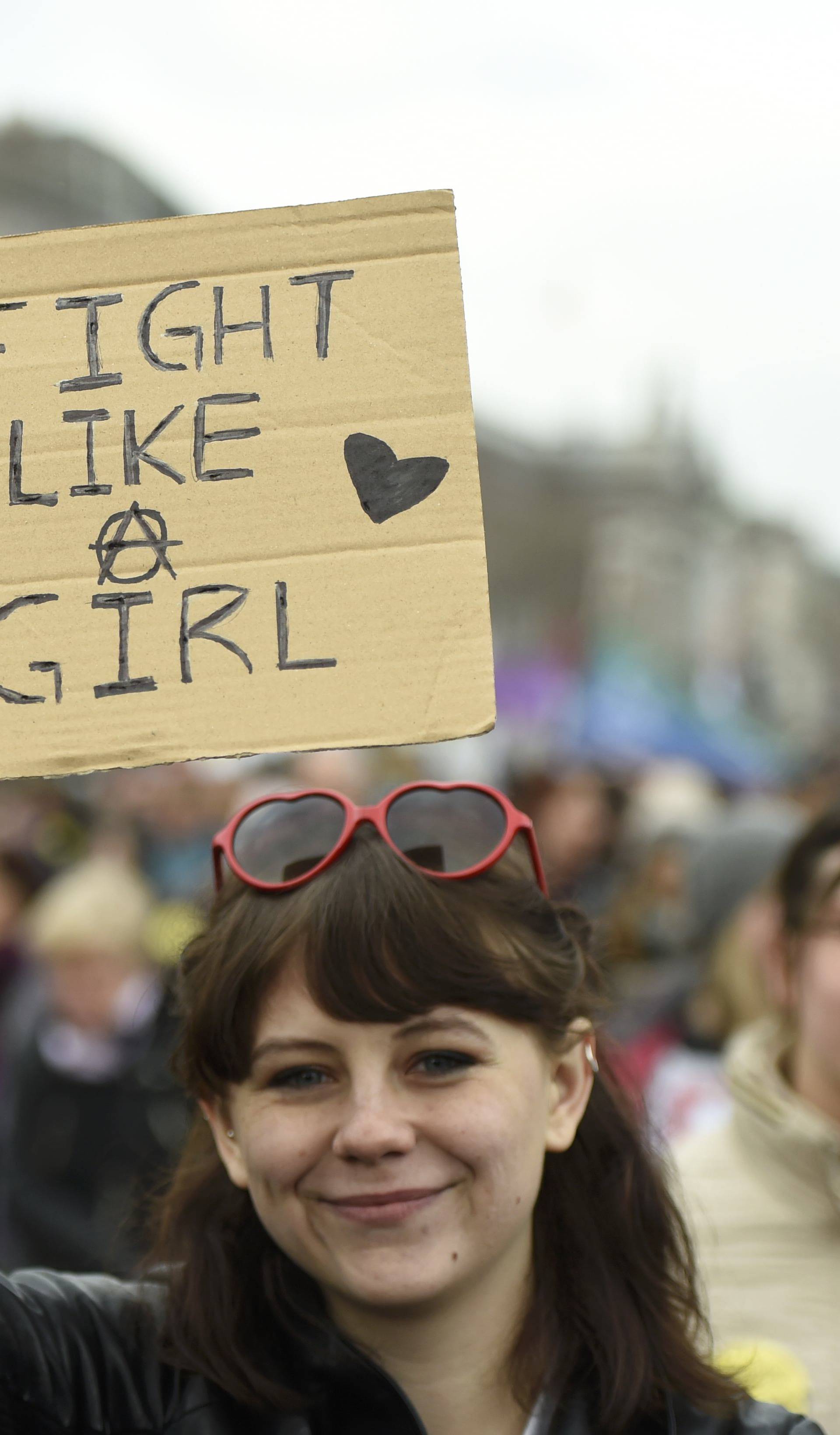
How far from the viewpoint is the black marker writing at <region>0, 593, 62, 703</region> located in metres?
1.70

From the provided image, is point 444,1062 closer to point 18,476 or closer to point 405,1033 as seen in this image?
point 405,1033

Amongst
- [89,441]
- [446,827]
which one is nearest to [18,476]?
[89,441]

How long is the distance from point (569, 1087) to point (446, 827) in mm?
358

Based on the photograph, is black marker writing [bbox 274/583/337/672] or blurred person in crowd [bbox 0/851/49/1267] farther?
blurred person in crowd [bbox 0/851/49/1267]

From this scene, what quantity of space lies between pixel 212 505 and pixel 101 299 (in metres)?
0.26

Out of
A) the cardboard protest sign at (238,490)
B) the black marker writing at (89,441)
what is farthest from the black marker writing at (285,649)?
the black marker writing at (89,441)

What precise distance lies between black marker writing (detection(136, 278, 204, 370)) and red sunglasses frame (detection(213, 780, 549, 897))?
1.64ft

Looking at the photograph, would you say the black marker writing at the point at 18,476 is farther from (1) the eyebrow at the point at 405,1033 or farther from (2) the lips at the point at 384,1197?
(2) the lips at the point at 384,1197

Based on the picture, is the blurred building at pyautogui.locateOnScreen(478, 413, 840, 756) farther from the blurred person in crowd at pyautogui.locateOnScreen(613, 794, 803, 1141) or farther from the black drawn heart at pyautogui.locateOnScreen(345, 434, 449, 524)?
the black drawn heart at pyautogui.locateOnScreen(345, 434, 449, 524)

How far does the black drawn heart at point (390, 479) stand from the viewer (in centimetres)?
169

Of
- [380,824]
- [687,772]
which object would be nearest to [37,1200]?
[380,824]

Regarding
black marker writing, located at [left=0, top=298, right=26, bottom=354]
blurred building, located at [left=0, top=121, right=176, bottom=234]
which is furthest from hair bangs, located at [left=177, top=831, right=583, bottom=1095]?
blurred building, located at [left=0, top=121, right=176, bottom=234]

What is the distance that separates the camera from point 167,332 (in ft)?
5.79

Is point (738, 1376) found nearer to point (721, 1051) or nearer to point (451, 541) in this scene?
point (451, 541)
